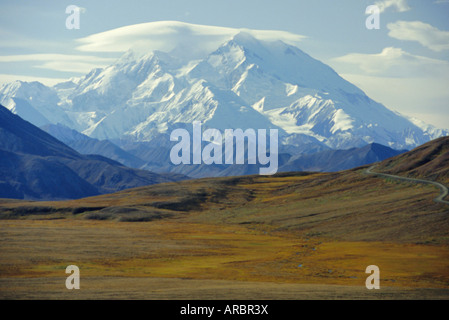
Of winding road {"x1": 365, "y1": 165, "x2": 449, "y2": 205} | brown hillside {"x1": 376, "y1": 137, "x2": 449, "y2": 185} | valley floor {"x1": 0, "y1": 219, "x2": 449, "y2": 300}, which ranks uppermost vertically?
brown hillside {"x1": 376, "y1": 137, "x2": 449, "y2": 185}

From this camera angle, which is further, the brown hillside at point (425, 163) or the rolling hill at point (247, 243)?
the brown hillside at point (425, 163)

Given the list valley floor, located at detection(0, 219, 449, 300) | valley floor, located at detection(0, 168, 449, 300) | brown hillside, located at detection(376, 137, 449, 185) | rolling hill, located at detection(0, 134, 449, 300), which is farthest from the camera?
brown hillside, located at detection(376, 137, 449, 185)

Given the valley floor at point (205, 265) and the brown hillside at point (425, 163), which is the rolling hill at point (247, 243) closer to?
the valley floor at point (205, 265)

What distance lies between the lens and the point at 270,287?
169 feet

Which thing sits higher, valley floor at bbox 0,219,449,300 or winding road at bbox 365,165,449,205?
winding road at bbox 365,165,449,205

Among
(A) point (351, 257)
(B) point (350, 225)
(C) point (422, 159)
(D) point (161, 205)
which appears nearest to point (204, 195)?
(D) point (161, 205)

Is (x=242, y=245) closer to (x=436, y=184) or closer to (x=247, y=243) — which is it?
(x=247, y=243)

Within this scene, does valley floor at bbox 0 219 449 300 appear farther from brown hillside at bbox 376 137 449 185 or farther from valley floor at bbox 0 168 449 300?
brown hillside at bbox 376 137 449 185

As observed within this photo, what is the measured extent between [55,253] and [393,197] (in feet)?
223

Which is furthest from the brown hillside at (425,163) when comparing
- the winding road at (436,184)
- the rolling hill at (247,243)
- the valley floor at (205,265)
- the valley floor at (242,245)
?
the valley floor at (205,265)

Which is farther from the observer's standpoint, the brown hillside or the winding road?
the brown hillside

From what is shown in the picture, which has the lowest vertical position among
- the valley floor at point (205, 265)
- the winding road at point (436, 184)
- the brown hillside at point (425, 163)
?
the valley floor at point (205, 265)

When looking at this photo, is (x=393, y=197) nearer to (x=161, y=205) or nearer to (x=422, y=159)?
(x=422, y=159)

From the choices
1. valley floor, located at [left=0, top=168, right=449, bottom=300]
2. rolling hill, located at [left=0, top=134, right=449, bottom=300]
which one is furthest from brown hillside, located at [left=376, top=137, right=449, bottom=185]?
valley floor, located at [left=0, top=168, right=449, bottom=300]
